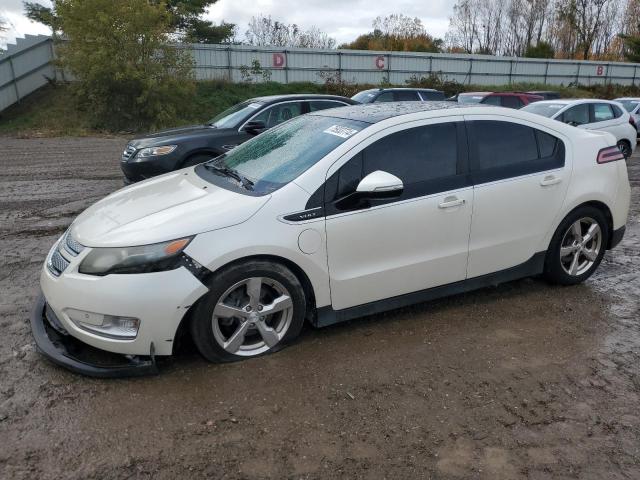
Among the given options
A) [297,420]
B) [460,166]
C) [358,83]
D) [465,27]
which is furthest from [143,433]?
[465,27]

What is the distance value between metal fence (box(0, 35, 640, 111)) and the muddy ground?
71.7 ft

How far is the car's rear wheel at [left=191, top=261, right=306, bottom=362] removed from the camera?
3.38 metres

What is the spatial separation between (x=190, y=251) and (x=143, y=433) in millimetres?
1068

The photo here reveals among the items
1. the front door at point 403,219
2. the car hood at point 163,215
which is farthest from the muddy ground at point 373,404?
the car hood at point 163,215

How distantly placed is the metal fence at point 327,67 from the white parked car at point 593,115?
52.7 ft

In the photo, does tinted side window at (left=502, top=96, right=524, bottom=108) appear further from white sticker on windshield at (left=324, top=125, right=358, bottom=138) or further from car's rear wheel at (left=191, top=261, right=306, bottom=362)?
car's rear wheel at (left=191, top=261, right=306, bottom=362)

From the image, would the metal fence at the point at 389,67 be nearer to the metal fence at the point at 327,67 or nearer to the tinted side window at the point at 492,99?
the metal fence at the point at 327,67

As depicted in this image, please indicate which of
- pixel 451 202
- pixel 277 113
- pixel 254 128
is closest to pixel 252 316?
pixel 451 202

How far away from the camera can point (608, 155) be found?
4.77 m

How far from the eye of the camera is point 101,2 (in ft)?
66.3

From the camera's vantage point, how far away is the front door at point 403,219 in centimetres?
371

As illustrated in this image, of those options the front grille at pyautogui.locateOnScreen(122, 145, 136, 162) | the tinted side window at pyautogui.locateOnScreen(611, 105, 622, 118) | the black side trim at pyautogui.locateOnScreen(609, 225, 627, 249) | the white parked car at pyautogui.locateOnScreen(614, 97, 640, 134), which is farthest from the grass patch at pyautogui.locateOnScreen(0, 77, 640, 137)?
the black side trim at pyautogui.locateOnScreen(609, 225, 627, 249)

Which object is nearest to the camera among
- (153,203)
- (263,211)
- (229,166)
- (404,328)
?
(263,211)

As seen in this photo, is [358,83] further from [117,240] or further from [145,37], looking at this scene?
[117,240]
